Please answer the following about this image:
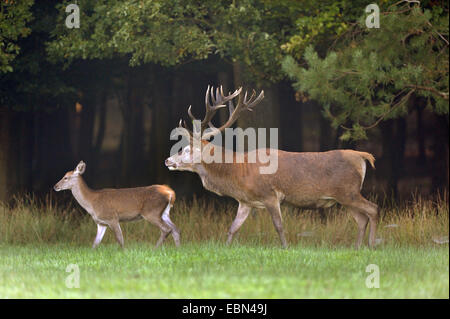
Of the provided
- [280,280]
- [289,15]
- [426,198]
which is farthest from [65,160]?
[280,280]

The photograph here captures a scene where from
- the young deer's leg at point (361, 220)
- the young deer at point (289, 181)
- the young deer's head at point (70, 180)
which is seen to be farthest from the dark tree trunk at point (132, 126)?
the young deer's leg at point (361, 220)

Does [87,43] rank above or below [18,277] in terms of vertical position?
above

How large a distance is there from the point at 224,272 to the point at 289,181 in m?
3.34

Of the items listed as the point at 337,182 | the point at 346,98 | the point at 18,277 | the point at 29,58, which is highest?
the point at 29,58

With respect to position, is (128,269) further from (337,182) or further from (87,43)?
(87,43)

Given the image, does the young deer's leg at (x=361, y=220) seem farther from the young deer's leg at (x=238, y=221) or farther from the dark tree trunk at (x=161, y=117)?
the dark tree trunk at (x=161, y=117)

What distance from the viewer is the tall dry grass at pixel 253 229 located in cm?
1269

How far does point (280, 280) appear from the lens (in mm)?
8125

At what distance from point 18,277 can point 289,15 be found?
7993 mm

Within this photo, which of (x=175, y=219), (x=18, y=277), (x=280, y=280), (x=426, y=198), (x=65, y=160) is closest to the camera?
(x=280, y=280)

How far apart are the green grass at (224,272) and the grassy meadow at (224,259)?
1 cm

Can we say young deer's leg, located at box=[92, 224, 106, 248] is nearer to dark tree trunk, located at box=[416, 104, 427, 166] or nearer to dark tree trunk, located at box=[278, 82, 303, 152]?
dark tree trunk, located at box=[278, 82, 303, 152]

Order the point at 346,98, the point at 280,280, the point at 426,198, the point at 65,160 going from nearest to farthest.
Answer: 1. the point at 280,280
2. the point at 346,98
3. the point at 426,198
4. the point at 65,160

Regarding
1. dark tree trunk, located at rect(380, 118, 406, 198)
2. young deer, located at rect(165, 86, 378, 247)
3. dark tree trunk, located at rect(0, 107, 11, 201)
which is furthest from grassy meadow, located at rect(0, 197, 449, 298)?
dark tree trunk, located at rect(0, 107, 11, 201)
